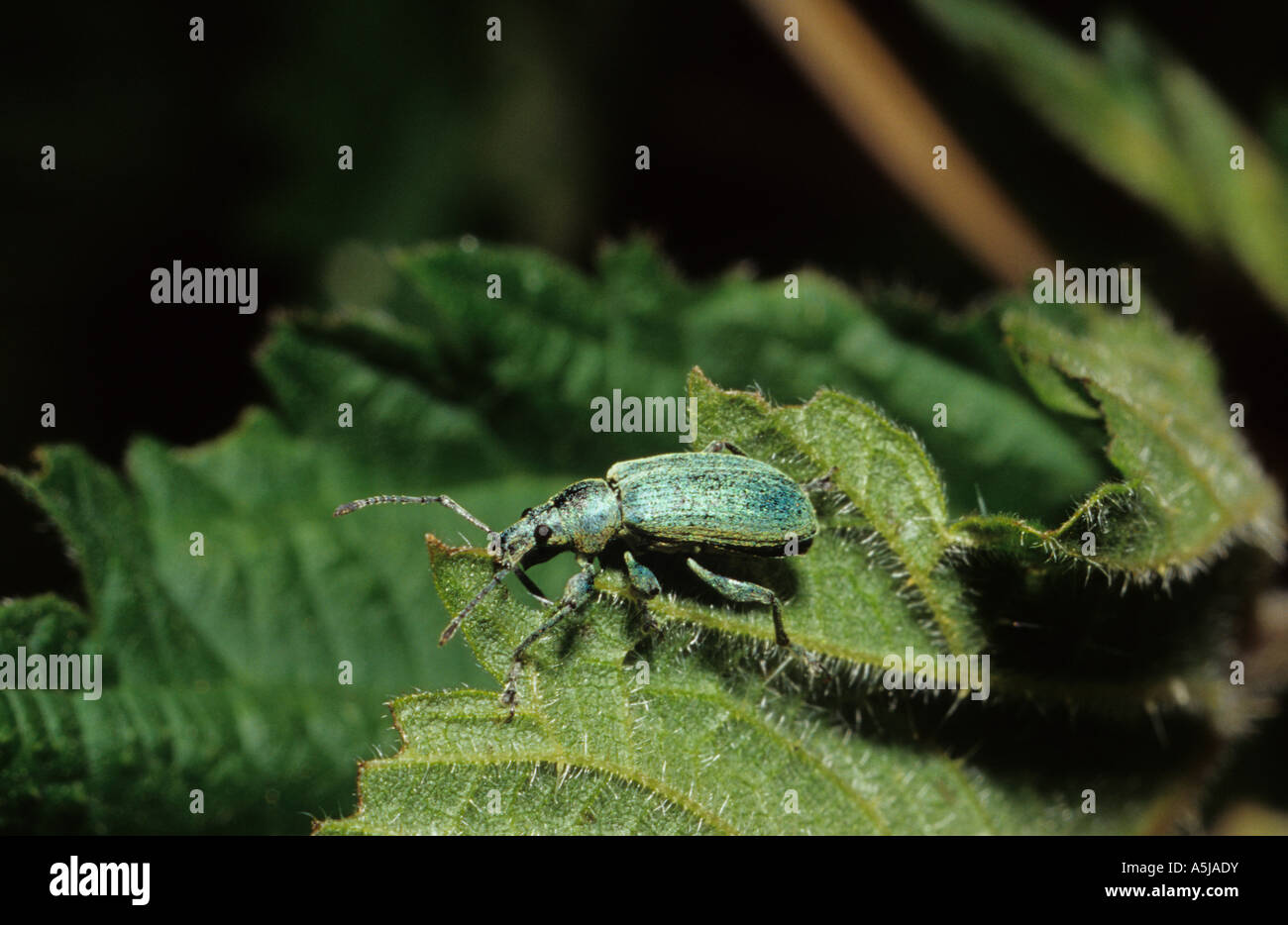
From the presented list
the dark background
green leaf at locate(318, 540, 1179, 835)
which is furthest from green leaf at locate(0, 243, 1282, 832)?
the dark background

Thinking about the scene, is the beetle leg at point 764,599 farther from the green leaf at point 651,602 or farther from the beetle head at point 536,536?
the beetle head at point 536,536

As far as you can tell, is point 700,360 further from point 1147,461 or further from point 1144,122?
point 1144,122

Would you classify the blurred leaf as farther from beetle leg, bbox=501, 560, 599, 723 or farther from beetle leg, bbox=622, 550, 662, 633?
beetle leg, bbox=501, 560, 599, 723

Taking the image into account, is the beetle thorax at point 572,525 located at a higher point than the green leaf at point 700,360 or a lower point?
lower

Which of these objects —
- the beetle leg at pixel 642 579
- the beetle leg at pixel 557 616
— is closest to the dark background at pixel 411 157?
the beetle leg at pixel 642 579
